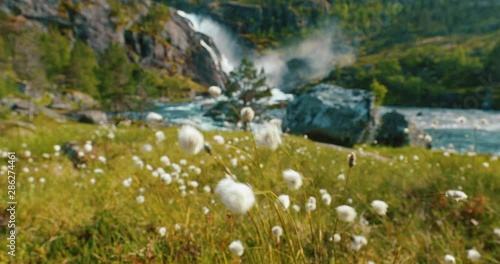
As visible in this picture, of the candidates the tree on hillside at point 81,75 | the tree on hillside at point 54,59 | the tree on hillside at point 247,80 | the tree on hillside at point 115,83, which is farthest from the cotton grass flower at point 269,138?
the tree on hillside at point 54,59

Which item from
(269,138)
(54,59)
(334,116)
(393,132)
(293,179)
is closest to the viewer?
(293,179)

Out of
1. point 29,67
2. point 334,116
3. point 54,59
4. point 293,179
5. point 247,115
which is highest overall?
point 247,115

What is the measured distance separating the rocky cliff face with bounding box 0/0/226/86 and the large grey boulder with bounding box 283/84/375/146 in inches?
3070

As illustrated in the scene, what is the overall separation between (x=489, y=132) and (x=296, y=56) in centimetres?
15265

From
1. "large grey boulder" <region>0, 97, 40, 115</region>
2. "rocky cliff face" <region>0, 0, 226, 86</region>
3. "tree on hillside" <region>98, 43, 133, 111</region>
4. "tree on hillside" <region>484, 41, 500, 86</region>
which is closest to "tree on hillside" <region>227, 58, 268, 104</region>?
"tree on hillside" <region>98, 43, 133, 111</region>

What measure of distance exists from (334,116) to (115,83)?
54951 millimetres

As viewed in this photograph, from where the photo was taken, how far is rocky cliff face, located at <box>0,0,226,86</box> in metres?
101

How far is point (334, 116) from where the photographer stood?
23.4 meters

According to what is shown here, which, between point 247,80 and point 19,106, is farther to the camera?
point 247,80

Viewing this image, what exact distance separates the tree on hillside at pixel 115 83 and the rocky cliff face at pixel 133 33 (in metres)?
34.9

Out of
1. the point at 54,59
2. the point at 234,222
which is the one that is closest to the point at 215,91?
the point at 234,222

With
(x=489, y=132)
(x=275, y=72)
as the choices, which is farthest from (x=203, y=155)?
(x=275, y=72)

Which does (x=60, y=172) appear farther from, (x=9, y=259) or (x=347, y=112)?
(x=347, y=112)

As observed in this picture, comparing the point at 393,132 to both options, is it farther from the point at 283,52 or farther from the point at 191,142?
the point at 283,52
